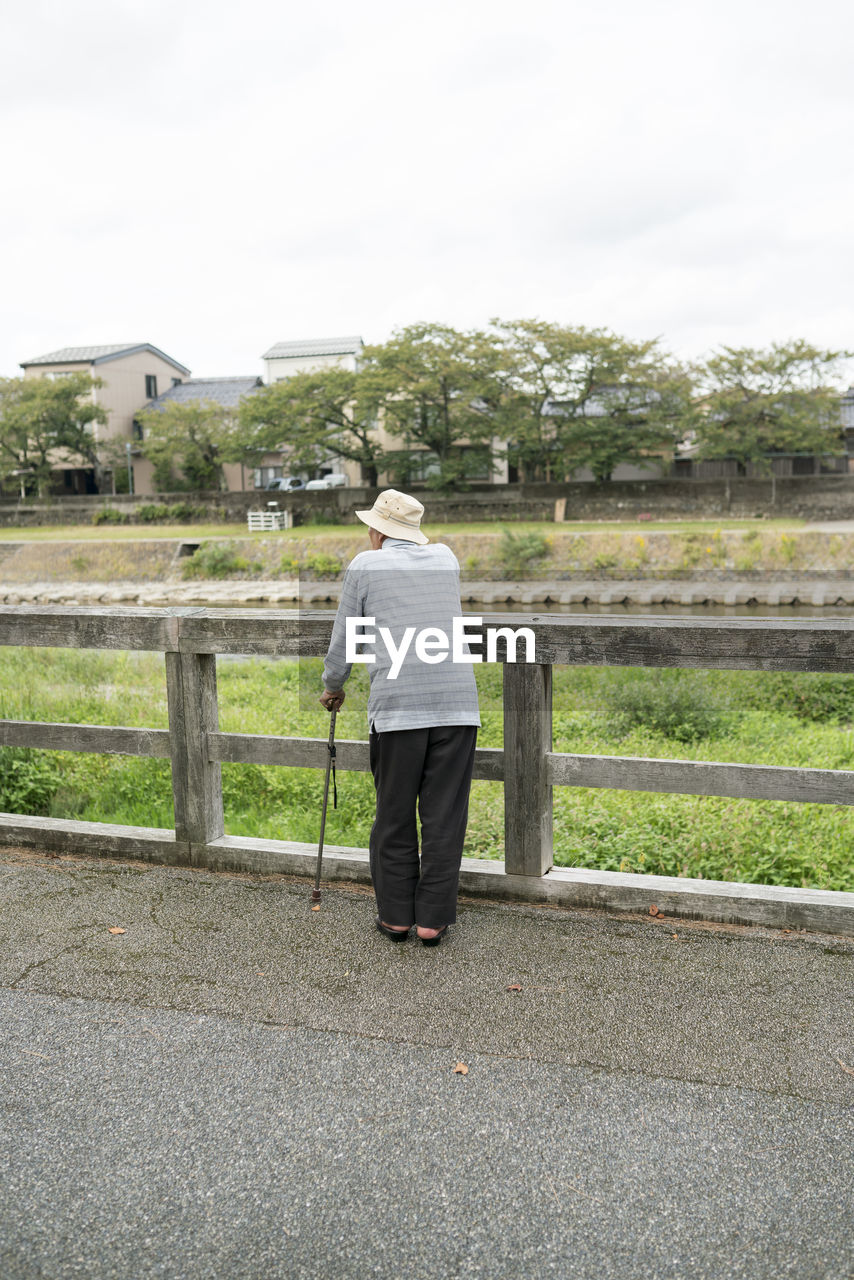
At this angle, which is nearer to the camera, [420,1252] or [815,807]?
[420,1252]

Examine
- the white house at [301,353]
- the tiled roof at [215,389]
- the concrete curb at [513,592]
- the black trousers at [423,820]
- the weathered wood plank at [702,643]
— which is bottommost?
the concrete curb at [513,592]

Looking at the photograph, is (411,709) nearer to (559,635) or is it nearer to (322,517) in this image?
(559,635)

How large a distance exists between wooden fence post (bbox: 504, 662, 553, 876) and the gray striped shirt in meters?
0.28

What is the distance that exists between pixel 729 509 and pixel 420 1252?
39.5 metres

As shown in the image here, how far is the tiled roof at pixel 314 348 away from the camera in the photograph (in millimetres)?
66562

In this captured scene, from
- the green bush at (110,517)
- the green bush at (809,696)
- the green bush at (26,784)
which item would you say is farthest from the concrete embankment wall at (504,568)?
the green bush at (26,784)

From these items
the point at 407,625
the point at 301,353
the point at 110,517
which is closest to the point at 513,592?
the point at 110,517

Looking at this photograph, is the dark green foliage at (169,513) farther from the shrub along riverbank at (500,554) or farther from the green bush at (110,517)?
the shrub along riverbank at (500,554)

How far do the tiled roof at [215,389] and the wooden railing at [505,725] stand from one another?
61.5 metres

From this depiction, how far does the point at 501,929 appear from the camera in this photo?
145 inches

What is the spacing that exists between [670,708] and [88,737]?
6208mm

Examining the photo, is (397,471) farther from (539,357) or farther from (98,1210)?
(98,1210)

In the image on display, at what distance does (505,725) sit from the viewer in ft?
12.7

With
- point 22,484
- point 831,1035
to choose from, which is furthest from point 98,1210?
point 22,484
